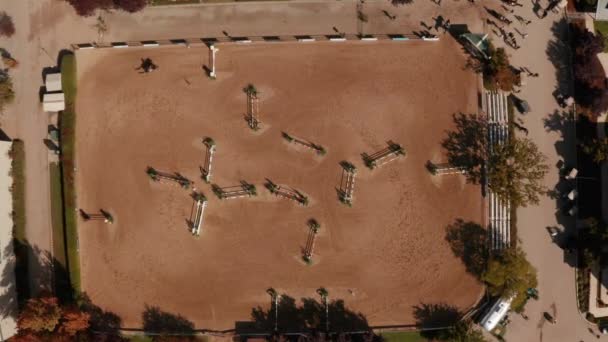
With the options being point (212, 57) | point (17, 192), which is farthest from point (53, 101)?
point (212, 57)

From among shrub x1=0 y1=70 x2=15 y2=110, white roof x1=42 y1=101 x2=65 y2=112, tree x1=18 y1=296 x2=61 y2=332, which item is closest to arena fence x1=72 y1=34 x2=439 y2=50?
white roof x1=42 y1=101 x2=65 y2=112

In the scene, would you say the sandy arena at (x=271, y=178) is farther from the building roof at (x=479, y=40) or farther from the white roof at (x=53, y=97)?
the white roof at (x=53, y=97)

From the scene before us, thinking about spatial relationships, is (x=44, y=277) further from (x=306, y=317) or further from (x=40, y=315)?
(x=306, y=317)

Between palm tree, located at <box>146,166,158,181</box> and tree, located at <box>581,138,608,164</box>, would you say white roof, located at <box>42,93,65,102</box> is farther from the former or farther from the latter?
tree, located at <box>581,138,608,164</box>

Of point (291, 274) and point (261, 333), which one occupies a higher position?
point (291, 274)

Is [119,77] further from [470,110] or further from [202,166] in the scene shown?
[470,110]

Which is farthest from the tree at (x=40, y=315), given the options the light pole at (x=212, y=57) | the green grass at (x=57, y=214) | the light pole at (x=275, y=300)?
the light pole at (x=212, y=57)

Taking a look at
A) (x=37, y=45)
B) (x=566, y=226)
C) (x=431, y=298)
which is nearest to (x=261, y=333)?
(x=431, y=298)

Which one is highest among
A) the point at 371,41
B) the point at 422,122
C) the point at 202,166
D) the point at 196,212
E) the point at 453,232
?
the point at 371,41
